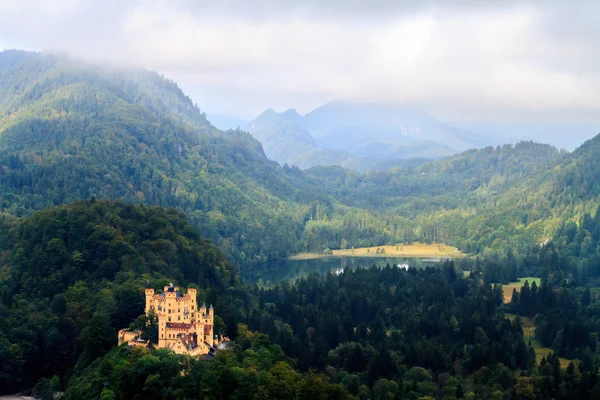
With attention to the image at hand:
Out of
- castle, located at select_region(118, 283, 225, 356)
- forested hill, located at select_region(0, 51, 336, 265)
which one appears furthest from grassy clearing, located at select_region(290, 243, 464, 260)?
castle, located at select_region(118, 283, 225, 356)

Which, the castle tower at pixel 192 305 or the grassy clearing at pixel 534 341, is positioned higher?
the castle tower at pixel 192 305

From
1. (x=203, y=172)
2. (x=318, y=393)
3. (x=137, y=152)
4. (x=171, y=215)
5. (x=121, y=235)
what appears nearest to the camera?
(x=318, y=393)

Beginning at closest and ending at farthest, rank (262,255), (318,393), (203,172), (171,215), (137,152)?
(318,393), (171,215), (262,255), (137,152), (203,172)

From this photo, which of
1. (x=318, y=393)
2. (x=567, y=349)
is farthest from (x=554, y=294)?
(x=318, y=393)

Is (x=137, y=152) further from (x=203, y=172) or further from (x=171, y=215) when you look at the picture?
(x=171, y=215)

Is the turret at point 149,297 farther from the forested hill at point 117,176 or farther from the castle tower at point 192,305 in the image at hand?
the forested hill at point 117,176

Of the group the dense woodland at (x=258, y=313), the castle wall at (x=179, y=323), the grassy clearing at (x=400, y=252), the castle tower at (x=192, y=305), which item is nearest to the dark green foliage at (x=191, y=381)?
the dense woodland at (x=258, y=313)

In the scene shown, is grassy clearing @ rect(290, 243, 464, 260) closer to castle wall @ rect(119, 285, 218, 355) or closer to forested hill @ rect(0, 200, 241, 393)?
forested hill @ rect(0, 200, 241, 393)
